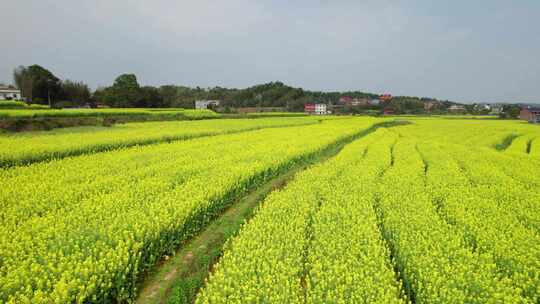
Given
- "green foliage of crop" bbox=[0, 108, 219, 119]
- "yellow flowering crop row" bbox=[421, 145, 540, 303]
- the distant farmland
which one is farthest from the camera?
"green foliage of crop" bbox=[0, 108, 219, 119]

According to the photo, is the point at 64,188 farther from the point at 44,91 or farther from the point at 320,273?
the point at 44,91

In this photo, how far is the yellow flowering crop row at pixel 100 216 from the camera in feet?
16.5

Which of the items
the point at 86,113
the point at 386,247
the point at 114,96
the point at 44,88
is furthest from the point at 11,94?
the point at 386,247

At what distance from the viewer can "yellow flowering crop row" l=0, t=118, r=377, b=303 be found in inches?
198

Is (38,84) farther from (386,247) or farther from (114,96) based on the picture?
(386,247)

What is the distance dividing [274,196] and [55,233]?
214 inches

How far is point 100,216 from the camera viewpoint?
24.4 feet

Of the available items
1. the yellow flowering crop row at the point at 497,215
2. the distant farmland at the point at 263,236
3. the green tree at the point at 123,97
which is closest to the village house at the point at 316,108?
the green tree at the point at 123,97

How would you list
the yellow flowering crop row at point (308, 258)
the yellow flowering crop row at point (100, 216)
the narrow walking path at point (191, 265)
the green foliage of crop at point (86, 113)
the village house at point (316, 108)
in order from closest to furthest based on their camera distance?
the yellow flowering crop row at point (308, 258) < the yellow flowering crop row at point (100, 216) < the narrow walking path at point (191, 265) < the green foliage of crop at point (86, 113) < the village house at point (316, 108)

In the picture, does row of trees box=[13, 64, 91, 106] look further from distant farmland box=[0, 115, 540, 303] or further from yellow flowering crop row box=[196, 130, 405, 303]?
yellow flowering crop row box=[196, 130, 405, 303]

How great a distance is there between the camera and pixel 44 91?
228 feet

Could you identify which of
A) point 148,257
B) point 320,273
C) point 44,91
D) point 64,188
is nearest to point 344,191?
point 320,273

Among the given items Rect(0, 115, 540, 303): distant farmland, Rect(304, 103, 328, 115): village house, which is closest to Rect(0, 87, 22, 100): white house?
Rect(0, 115, 540, 303): distant farmland

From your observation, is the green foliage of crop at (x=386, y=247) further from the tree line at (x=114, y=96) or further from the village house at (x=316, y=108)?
the village house at (x=316, y=108)
